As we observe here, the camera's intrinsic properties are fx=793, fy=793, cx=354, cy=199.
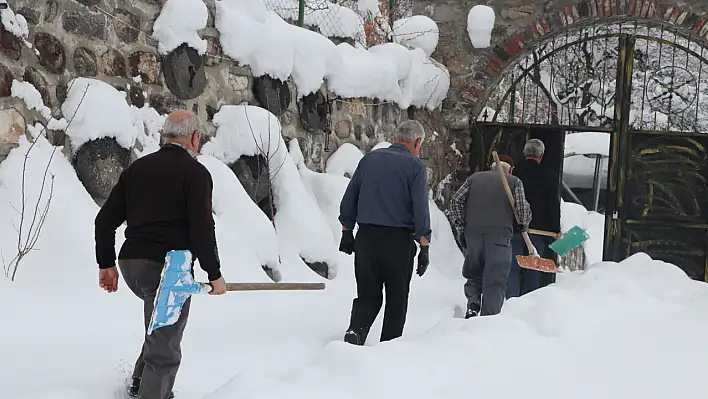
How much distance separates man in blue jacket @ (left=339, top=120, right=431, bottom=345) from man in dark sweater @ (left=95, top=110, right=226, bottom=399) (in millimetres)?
1448

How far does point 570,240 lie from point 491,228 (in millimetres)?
867

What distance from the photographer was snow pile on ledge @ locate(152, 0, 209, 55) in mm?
5137

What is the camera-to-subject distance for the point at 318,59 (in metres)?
6.57

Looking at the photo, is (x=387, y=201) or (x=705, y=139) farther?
(x=705, y=139)

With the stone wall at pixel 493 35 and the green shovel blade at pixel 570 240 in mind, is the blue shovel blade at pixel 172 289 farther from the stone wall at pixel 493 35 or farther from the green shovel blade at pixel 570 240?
the stone wall at pixel 493 35

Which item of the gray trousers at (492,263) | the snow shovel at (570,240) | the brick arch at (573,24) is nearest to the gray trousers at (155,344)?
the gray trousers at (492,263)

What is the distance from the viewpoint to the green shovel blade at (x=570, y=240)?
229 inches

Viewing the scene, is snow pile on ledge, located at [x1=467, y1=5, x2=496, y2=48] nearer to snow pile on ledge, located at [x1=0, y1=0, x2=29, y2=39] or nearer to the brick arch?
the brick arch

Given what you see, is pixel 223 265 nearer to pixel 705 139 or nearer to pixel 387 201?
pixel 387 201

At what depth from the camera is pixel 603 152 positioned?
14.6 metres

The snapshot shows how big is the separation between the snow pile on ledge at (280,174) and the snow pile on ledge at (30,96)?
140 centimetres

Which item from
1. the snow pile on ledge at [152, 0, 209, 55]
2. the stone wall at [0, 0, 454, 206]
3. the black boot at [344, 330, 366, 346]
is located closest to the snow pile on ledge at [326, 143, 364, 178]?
the stone wall at [0, 0, 454, 206]

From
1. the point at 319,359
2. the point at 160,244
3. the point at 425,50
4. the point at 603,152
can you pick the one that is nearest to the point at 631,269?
the point at 319,359

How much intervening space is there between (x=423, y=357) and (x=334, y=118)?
13.8ft
